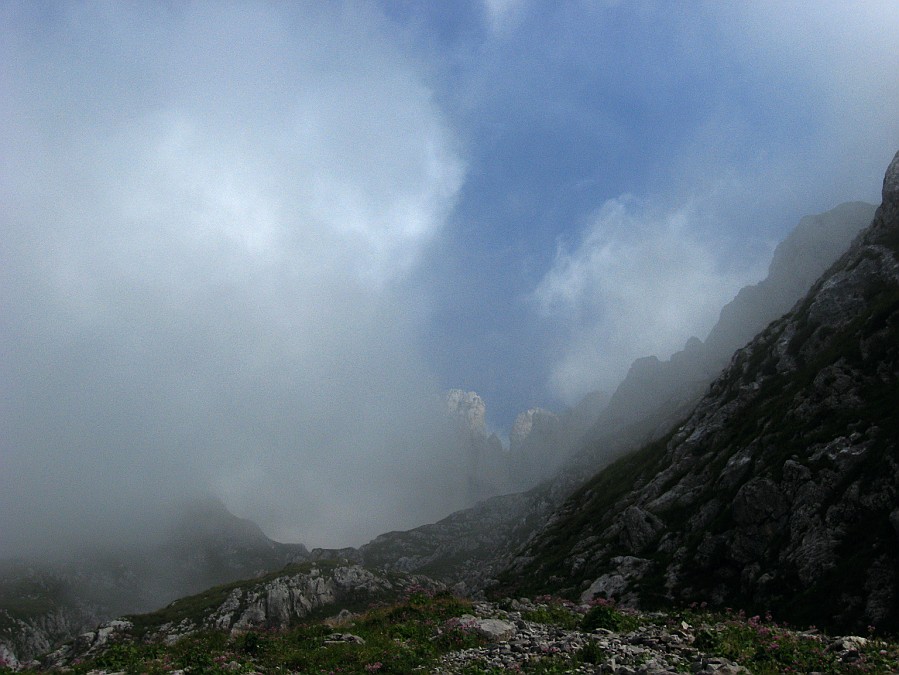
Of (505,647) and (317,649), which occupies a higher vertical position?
(317,649)

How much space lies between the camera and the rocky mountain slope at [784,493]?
132 ft

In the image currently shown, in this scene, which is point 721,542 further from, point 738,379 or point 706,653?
point 738,379

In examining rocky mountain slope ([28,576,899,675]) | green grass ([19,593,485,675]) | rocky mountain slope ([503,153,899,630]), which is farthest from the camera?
rocky mountain slope ([503,153,899,630])

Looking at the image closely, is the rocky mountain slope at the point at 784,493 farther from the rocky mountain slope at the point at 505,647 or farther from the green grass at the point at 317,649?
the green grass at the point at 317,649

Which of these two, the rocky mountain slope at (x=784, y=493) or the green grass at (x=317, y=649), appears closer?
the green grass at (x=317, y=649)

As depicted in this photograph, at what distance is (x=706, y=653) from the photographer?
52.9 ft

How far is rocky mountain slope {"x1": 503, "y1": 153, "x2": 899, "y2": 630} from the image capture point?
132ft

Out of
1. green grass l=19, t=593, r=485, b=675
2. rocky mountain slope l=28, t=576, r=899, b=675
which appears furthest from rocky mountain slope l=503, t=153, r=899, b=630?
green grass l=19, t=593, r=485, b=675

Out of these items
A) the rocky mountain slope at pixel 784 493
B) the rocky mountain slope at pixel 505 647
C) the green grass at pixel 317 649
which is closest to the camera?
the rocky mountain slope at pixel 505 647

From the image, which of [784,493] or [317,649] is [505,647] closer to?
[317,649]

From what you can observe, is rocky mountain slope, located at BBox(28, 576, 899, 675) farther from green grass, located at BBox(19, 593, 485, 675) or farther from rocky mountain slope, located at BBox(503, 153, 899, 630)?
rocky mountain slope, located at BBox(503, 153, 899, 630)

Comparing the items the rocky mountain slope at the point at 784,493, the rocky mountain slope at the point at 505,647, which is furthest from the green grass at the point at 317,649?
the rocky mountain slope at the point at 784,493

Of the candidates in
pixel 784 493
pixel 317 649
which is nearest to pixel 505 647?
pixel 317 649

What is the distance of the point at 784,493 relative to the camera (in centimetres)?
5409
